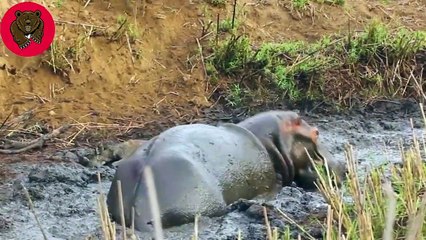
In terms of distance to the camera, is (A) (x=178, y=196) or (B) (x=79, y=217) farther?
(B) (x=79, y=217)

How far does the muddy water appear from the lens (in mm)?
4582

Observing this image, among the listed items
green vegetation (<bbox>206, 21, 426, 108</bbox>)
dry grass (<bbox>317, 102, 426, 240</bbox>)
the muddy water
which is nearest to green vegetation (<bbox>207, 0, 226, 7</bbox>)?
green vegetation (<bbox>206, 21, 426, 108</bbox>)

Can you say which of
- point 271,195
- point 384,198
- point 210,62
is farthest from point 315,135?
point 210,62

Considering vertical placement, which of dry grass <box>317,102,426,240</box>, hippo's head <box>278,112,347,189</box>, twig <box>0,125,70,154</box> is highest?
dry grass <box>317,102,426,240</box>

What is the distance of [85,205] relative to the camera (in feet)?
17.0

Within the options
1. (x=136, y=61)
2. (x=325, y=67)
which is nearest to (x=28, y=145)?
(x=136, y=61)

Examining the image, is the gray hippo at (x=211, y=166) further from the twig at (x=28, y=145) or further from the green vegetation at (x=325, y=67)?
the green vegetation at (x=325, y=67)

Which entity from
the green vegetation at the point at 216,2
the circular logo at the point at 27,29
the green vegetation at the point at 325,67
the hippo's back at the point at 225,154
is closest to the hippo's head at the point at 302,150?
the hippo's back at the point at 225,154

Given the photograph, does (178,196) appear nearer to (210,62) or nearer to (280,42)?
(210,62)

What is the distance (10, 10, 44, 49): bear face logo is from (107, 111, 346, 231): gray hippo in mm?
2606

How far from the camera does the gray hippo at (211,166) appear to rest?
178 inches

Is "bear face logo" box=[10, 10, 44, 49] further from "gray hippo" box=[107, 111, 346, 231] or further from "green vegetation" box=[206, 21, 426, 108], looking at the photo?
"gray hippo" box=[107, 111, 346, 231]

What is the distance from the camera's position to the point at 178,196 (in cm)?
452

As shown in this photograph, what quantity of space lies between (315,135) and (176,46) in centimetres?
290
